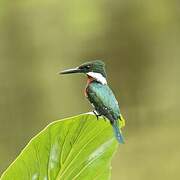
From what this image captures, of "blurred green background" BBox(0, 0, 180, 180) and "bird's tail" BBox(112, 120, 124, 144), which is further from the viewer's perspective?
"blurred green background" BBox(0, 0, 180, 180)

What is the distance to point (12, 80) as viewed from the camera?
3203 millimetres

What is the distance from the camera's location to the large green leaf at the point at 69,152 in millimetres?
524

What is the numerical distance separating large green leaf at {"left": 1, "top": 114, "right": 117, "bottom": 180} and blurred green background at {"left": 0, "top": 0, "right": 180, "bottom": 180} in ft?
7.65

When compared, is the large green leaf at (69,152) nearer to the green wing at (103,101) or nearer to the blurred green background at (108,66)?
the green wing at (103,101)

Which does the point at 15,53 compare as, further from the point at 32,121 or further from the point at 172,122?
the point at 172,122

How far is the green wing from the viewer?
492 millimetres

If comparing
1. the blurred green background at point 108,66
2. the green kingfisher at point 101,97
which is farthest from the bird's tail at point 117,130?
the blurred green background at point 108,66

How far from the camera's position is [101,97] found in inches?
19.7

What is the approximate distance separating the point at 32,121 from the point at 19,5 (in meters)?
0.57

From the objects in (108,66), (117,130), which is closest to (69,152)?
(117,130)

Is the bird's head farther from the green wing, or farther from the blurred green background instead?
the blurred green background

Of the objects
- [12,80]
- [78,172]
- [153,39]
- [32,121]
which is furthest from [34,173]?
[153,39]

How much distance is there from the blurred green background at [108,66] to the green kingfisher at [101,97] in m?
2.38

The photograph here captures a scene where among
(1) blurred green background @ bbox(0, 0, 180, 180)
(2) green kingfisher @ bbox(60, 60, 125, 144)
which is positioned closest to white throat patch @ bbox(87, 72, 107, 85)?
(2) green kingfisher @ bbox(60, 60, 125, 144)
